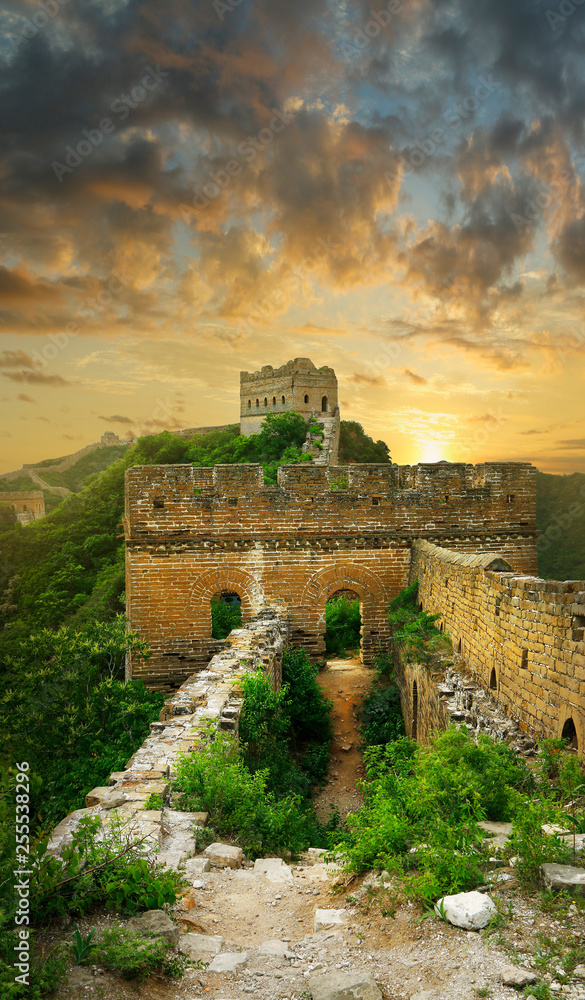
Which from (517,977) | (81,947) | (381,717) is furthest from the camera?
(381,717)

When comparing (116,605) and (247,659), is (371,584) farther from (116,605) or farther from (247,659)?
(116,605)

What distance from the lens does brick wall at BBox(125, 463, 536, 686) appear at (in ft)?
38.1

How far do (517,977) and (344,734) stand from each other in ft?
26.1

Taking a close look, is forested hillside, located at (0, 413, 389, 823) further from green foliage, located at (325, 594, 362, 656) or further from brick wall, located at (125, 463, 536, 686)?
green foliage, located at (325, 594, 362, 656)

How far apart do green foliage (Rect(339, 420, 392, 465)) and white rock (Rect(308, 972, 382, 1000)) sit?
43523 millimetres

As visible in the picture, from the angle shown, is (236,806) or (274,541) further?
(274,541)

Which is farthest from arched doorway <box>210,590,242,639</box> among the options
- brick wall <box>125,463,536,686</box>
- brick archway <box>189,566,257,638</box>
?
brick wall <box>125,463,536,686</box>

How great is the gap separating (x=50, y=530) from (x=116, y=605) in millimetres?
15483

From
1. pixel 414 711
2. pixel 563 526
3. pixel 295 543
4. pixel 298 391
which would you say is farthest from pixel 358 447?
pixel 414 711

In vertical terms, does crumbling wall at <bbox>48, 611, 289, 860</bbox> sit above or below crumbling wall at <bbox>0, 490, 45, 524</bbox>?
below

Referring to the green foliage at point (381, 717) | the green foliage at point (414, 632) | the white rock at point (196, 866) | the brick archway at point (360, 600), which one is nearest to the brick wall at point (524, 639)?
the green foliage at point (414, 632)

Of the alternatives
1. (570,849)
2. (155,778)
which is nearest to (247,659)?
(155,778)

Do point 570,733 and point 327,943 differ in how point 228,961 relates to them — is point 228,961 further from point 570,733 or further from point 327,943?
point 570,733

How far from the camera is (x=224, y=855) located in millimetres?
4070
